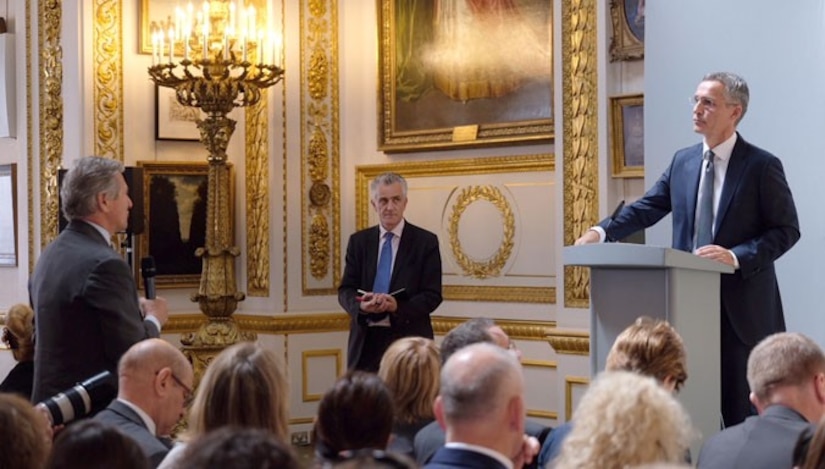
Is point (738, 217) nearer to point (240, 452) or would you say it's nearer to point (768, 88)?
point (768, 88)

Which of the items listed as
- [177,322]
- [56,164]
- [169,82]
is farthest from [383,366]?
[56,164]

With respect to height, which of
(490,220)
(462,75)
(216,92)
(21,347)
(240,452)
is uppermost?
(462,75)

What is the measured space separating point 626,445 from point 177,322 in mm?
6876

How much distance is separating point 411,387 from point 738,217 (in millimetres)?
1692

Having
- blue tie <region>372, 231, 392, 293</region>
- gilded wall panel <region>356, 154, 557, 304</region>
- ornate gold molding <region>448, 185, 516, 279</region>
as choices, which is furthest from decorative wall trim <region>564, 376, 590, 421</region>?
ornate gold molding <region>448, 185, 516, 279</region>

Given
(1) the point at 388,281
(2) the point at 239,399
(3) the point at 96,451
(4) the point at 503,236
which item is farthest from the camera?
(4) the point at 503,236

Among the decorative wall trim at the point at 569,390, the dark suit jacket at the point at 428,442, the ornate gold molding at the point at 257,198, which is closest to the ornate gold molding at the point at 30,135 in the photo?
the ornate gold molding at the point at 257,198

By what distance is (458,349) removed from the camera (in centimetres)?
434

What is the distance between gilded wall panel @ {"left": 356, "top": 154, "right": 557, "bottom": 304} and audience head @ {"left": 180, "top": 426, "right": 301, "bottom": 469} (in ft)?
21.4

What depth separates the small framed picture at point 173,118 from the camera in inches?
369

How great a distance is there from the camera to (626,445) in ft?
9.12

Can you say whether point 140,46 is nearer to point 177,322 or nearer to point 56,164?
point 56,164

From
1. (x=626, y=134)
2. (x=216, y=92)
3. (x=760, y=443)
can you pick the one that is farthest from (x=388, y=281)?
(x=760, y=443)

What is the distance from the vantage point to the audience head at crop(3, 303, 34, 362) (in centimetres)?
606
